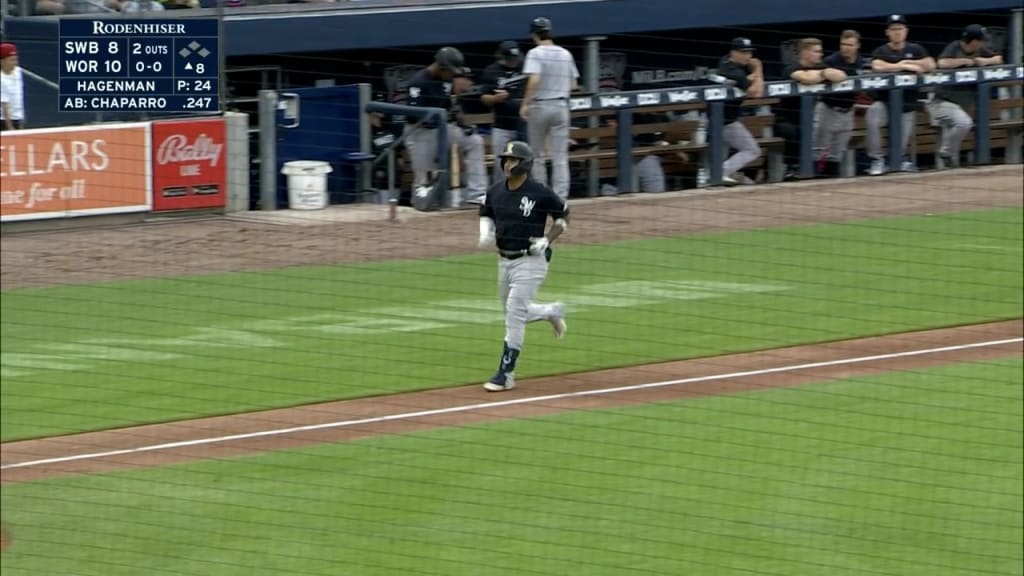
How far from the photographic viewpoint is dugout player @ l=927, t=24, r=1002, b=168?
60.7ft

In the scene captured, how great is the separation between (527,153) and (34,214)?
721 cm

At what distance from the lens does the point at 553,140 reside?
16734 millimetres

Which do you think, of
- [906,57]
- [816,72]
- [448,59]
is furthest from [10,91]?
[906,57]

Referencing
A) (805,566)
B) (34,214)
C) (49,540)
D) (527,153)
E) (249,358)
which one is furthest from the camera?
(34,214)

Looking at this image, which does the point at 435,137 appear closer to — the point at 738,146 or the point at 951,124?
the point at 738,146

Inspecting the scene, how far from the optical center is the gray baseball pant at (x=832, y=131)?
1825cm

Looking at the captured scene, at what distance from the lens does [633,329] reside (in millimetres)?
13602

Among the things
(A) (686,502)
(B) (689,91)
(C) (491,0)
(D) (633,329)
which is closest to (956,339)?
(D) (633,329)

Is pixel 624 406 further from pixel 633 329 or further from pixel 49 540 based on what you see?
pixel 49 540

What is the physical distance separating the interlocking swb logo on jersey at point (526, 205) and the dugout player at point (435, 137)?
5.63 meters

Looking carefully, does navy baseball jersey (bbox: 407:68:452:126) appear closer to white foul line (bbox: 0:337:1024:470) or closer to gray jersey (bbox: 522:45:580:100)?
gray jersey (bbox: 522:45:580:100)

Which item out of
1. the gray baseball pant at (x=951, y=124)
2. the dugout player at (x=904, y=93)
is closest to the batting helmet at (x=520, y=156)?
the dugout player at (x=904, y=93)

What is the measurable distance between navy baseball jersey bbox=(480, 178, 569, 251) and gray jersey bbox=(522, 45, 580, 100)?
483 centimetres

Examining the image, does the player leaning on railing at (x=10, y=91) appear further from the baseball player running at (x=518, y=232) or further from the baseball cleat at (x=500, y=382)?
the baseball cleat at (x=500, y=382)
